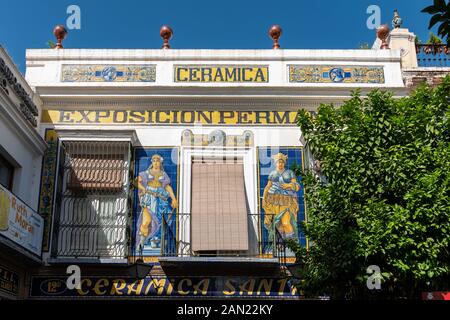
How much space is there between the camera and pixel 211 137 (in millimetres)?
13297

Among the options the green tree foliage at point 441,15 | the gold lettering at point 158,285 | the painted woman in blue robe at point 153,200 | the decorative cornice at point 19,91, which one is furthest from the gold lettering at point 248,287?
the green tree foliage at point 441,15

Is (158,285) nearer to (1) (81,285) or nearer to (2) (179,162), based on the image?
(1) (81,285)

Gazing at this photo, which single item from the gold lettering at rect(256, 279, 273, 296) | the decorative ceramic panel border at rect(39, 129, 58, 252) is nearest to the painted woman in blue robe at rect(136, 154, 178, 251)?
the decorative ceramic panel border at rect(39, 129, 58, 252)

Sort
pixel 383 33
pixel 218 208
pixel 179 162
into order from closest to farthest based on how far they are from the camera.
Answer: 1. pixel 218 208
2. pixel 179 162
3. pixel 383 33

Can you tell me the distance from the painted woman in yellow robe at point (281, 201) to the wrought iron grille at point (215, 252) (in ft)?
0.55

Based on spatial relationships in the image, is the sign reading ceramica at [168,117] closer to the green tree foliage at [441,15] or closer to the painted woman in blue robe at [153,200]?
the painted woman in blue robe at [153,200]

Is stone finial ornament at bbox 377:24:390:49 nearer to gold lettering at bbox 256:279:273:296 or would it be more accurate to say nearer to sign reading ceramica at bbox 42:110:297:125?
sign reading ceramica at bbox 42:110:297:125

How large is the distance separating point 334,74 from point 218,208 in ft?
13.7

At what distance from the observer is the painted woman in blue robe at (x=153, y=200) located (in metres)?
12.5

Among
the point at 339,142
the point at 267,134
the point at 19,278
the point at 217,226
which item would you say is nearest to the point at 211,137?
the point at 267,134

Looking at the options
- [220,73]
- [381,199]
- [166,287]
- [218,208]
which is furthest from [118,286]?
[381,199]

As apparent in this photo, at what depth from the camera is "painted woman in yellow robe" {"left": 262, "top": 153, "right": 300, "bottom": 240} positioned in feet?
41.3

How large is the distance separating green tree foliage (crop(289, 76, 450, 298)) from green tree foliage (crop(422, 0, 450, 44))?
183 inches

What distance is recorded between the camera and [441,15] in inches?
188
